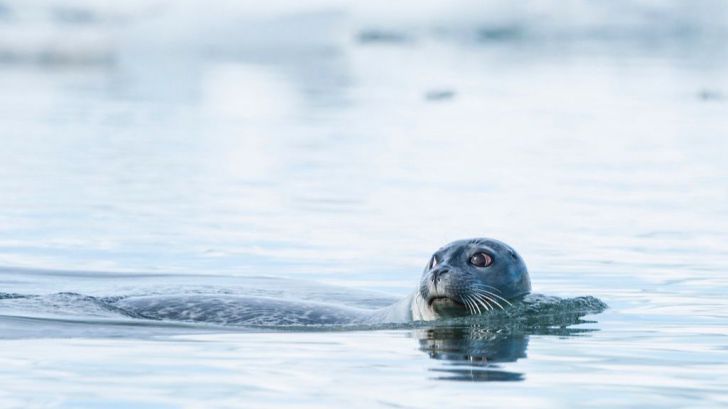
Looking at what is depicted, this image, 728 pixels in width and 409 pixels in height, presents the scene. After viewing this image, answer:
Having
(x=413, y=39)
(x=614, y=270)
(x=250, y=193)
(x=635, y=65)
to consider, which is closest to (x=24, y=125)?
(x=250, y=193)

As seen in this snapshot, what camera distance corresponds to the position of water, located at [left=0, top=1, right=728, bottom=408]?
6469mm

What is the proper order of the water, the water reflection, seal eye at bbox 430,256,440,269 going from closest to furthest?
1. the water
2. the water reflection
3. seal eye at bbox 430,256,440,269

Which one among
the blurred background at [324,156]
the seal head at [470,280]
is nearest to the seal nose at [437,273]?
the seal head at [470,280]

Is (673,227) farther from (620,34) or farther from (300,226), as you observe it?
(620,34)

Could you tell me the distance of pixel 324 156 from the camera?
18.6 m

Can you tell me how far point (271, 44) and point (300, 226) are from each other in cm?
4057

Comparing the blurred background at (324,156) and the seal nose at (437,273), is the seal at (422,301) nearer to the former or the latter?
the seal nose at (437,273)

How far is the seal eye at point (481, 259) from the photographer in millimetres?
8078

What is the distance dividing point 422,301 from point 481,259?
0.34 metres

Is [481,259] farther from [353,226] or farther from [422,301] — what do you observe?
[353,226]

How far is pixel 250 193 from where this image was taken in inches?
586

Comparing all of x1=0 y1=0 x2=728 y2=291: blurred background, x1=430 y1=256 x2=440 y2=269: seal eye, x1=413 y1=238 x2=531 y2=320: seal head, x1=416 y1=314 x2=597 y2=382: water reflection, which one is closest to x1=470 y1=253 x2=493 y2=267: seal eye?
x1=413 y1=238 x2=531 y2=320: seal head

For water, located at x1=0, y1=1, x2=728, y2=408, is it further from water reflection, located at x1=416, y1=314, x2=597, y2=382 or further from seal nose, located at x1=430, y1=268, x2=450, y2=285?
seal nose, located at x1=430, y1=268, x2=450, y2=285

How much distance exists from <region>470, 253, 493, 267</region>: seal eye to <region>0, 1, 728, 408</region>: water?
0.33 m
